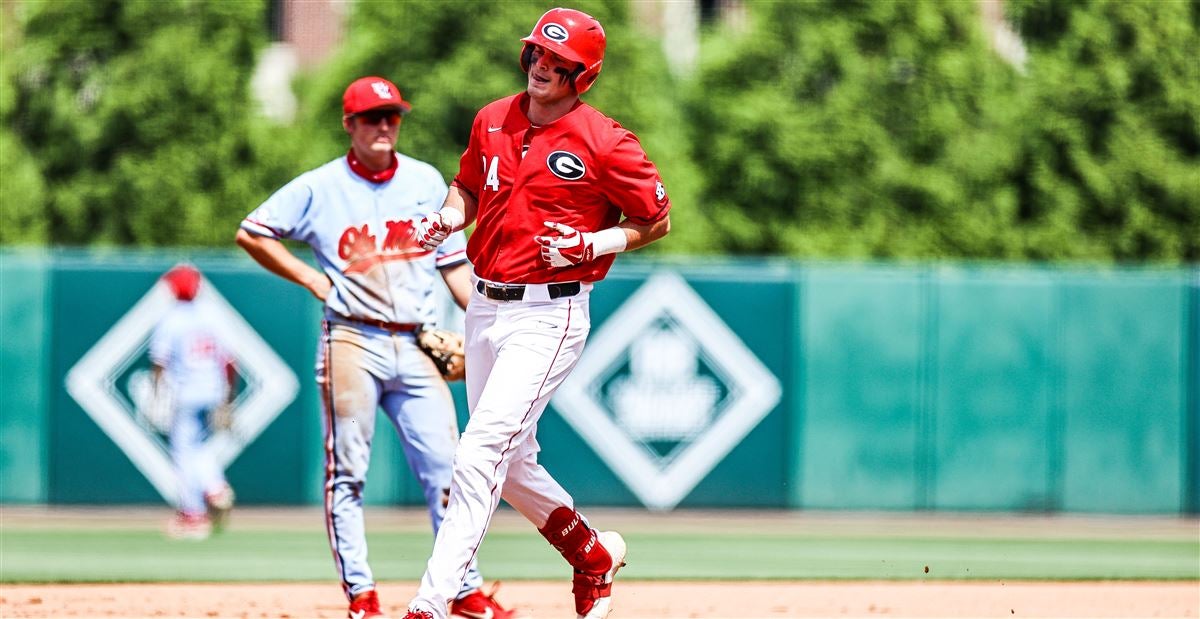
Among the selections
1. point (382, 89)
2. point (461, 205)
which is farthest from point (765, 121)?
point (461, 205)

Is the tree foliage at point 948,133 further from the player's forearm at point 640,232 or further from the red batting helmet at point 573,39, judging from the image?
the red batting helmet at point 573,39

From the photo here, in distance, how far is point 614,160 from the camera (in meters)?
4.97

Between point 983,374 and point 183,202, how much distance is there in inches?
357

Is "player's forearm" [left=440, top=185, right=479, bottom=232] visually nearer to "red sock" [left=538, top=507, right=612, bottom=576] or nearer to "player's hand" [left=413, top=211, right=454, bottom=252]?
"player's hand" [left=413, top=211, right=454, bottom=252]

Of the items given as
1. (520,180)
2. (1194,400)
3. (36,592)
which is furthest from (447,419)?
(1194,400)

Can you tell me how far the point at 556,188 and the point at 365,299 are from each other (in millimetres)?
1075

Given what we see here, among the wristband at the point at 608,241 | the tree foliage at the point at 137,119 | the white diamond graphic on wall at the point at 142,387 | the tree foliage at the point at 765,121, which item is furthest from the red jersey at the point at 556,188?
the tree foliage at the point at 137,119

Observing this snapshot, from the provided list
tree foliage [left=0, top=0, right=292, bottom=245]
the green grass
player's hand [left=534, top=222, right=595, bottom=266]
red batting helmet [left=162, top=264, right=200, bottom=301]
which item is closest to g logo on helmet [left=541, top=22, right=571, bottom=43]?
player's hand [left=534, top=222, right=595, bottom=266]

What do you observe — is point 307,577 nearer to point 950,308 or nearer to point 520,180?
point 520,180

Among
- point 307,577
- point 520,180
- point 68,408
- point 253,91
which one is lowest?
point 307,577

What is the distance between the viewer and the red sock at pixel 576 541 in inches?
207

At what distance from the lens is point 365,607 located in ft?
A: 18.3

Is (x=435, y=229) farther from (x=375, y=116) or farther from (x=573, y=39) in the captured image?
(x=375, y=116)

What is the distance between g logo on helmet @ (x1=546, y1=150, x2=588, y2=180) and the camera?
498 cm
